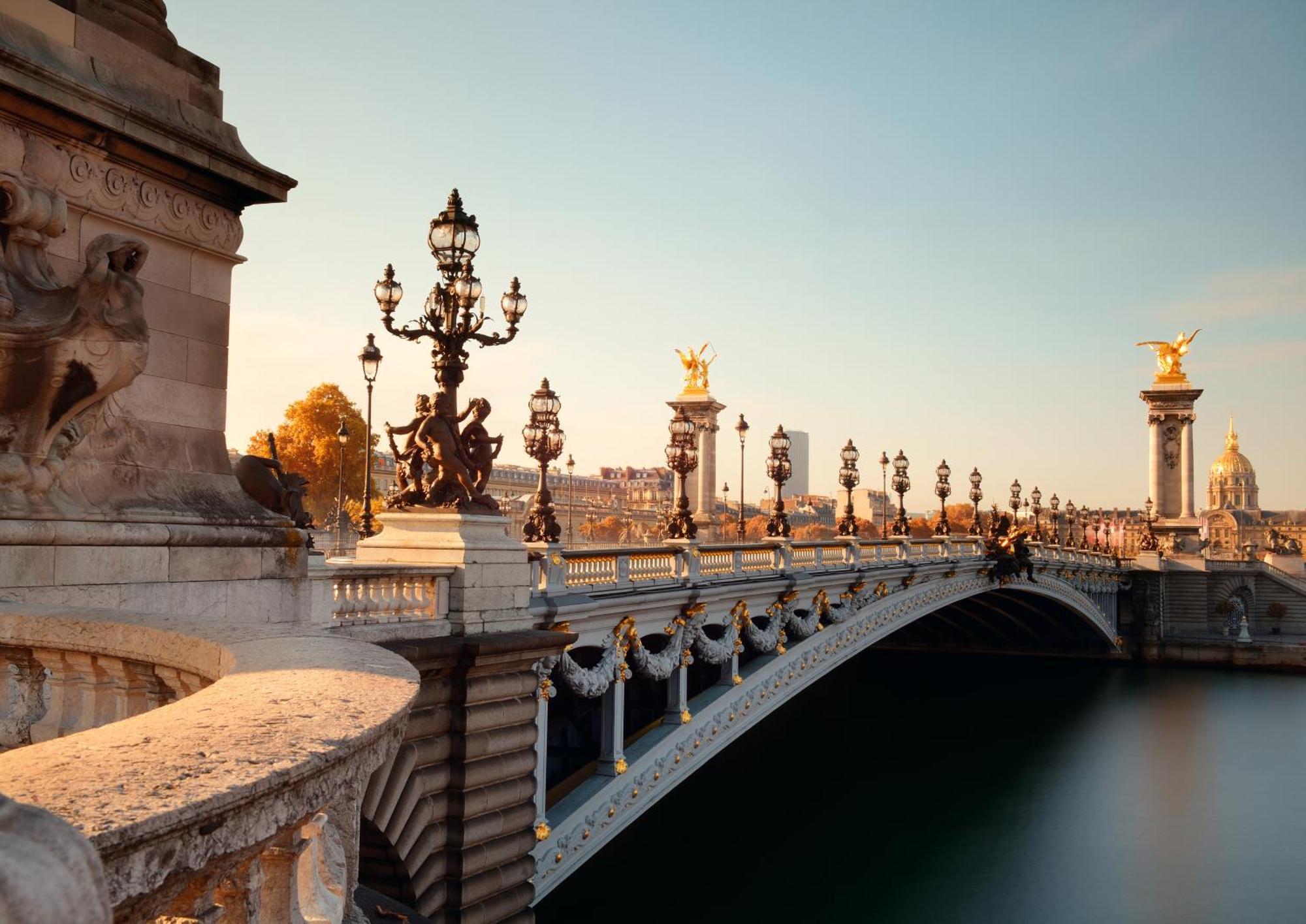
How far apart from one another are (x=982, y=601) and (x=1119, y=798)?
828 inches

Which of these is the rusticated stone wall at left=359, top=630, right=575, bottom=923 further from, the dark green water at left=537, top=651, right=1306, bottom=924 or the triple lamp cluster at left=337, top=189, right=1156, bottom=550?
the dark green water at left=537, top=651, right=1306, bottom=924

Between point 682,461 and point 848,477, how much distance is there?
13269 mm

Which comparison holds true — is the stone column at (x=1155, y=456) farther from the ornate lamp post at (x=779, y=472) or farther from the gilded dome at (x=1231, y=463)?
the gilded dome at (x=1231, y=463)

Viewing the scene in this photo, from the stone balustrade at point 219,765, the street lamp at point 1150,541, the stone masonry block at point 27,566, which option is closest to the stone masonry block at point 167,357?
the stone masonry block at point 27,566

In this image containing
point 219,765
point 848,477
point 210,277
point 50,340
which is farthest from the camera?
point 848,477

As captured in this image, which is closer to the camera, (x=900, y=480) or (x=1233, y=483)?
(x=900, y=480)

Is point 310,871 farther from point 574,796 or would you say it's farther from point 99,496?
point 574,796

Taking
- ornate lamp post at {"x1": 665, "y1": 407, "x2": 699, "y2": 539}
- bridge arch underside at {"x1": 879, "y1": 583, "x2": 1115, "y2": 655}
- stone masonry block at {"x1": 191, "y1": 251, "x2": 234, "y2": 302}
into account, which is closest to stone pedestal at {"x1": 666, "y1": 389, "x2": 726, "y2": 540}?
bridge arch underside at {"x1": 879, "y1": 583, "x2": 1115, "y2": 655}

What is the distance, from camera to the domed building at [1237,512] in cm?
16988

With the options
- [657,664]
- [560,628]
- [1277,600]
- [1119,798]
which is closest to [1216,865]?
[1119,798]

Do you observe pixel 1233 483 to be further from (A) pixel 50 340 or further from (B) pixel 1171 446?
(A) pixel 50 340

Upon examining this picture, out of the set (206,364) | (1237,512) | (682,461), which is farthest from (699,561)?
(1237,512)

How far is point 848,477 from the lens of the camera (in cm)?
3312

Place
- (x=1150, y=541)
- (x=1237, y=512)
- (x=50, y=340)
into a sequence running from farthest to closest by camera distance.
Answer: (x=1237, y=512) < (x=1150, y=541) < (x=50, y=340)
